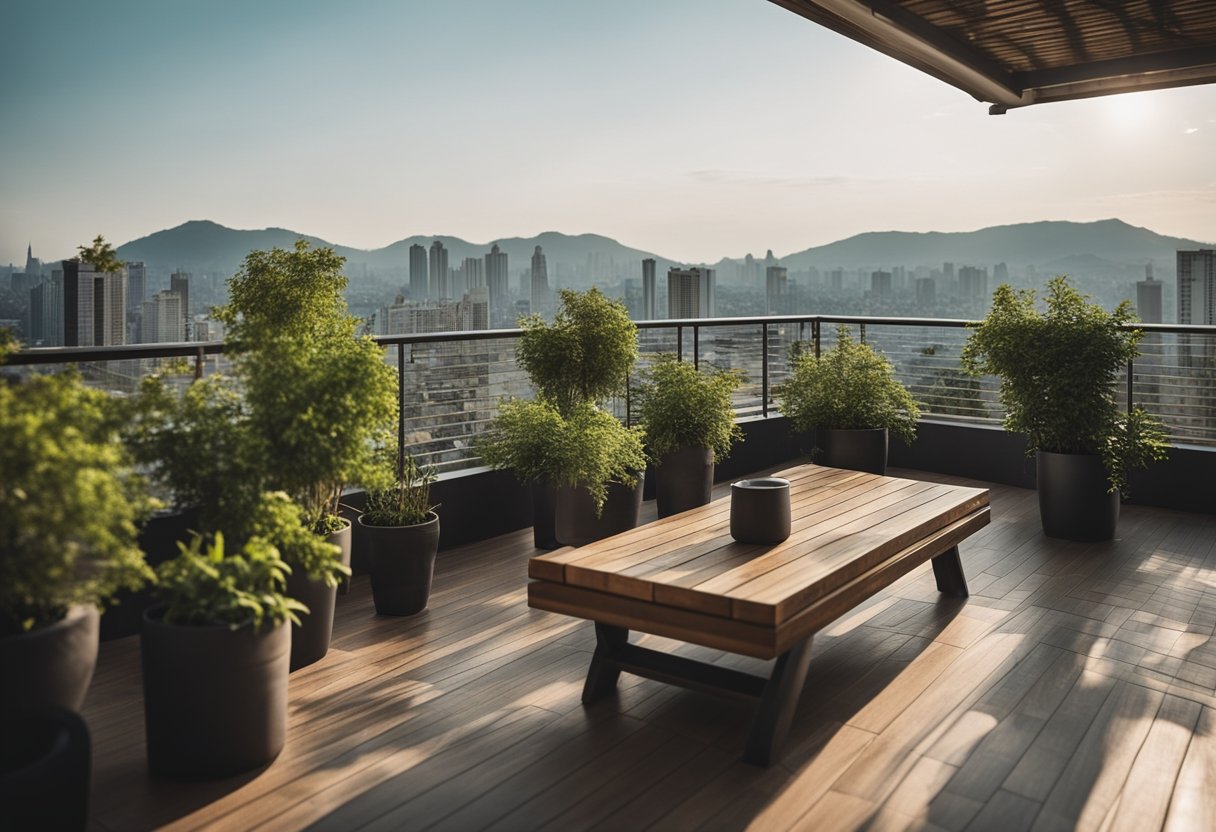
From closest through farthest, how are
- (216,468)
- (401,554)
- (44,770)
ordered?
(44,770) → (216,468) → (401,554)

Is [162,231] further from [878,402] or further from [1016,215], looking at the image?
[1016,215]

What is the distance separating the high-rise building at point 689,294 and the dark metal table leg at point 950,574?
11.6ft

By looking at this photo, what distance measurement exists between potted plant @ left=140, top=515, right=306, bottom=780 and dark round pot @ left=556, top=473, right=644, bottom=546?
2325 mm

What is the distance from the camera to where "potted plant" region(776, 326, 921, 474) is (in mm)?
6105

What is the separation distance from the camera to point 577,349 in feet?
15.8

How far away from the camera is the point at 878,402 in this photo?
244 inches

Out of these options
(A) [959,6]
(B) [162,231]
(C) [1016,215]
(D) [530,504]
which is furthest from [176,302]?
(C) [1016,215]

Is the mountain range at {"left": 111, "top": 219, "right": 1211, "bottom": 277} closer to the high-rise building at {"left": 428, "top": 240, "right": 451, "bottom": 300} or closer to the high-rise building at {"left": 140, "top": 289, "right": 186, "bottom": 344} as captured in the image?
the high-rise building at {"left": 428, "top": 240, "right": 451, "bottom": 300}

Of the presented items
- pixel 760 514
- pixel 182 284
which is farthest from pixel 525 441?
pixel 182 284

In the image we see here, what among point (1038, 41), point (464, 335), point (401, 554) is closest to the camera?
point (401, 554)

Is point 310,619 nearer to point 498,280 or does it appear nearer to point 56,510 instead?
point 56,510

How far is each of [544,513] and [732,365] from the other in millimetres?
2385

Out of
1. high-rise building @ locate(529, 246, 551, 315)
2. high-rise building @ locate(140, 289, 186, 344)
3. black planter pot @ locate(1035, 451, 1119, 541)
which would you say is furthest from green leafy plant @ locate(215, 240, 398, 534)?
high-rise building @ locate(529, 246, 551, 315)

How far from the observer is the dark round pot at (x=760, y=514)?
121 inches
